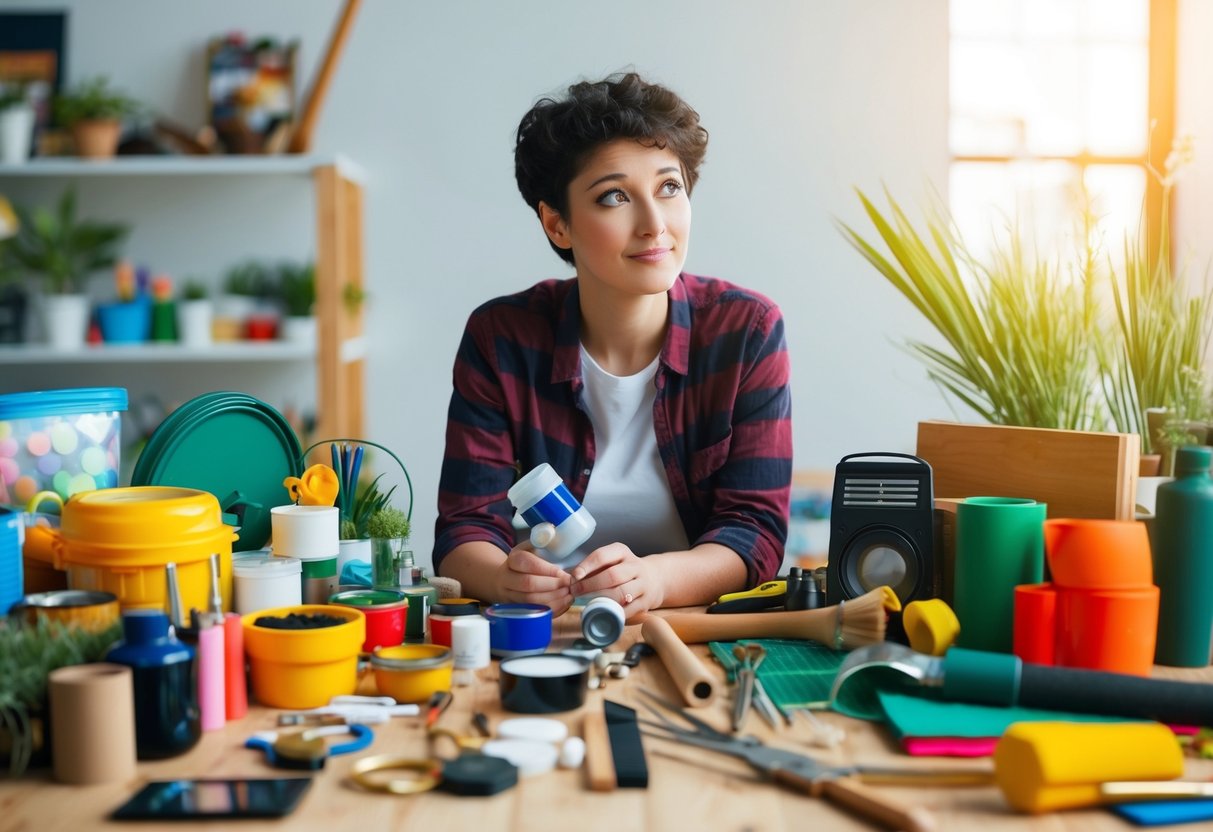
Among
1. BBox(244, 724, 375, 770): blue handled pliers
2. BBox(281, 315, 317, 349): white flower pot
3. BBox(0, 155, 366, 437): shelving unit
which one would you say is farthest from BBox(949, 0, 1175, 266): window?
BBox(244, 724, 375, 770): blue handled pliers

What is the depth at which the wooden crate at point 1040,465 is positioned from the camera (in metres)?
1.24

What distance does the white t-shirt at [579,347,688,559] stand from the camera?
1769 mm

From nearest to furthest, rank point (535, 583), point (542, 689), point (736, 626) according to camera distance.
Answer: point (542, 689) → point (736, 626) → point (535, 583)

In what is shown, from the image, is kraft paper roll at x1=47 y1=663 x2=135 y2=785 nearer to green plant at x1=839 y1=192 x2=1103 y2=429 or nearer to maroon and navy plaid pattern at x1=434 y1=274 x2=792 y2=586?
maroon and navy plaid pattern at x1=434 y1=274 x2=792 y2=586

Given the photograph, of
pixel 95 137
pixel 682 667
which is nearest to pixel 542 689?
pixel 682 667

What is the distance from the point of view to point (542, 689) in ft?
3.31

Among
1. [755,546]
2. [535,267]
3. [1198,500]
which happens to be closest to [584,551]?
[755,546]

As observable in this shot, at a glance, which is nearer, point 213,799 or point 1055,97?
point 213,799

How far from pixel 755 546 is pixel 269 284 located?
2189 millimetres

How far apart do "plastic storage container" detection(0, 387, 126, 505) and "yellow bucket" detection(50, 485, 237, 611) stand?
12 centimetres

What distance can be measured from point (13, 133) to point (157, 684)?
278 cm

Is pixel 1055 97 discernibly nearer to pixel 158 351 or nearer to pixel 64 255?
pixel 158 351

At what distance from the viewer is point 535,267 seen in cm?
341

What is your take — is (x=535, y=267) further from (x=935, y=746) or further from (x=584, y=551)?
(x=935, y=746)
